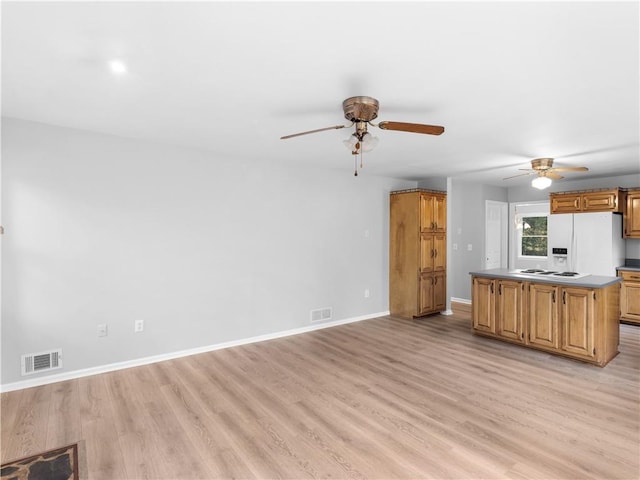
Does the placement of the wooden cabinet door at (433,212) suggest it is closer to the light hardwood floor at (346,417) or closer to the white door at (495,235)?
the white door at (495,235)

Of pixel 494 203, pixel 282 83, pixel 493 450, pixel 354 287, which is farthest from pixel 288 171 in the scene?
pixel 494 203

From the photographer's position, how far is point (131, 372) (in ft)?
11.5

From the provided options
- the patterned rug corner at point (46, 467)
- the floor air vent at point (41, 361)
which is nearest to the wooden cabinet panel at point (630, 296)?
the patterned rug corner at point (46, 467)

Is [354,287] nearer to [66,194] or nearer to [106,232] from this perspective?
[106,232]

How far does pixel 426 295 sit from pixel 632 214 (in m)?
3.49

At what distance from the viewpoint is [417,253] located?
5.54 metres

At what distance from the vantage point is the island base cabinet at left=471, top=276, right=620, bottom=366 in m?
3.65

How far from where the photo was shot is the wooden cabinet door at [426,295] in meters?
5.59

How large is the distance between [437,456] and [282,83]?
2.64 metres

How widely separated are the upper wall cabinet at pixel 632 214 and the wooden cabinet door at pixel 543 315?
2.89 meters

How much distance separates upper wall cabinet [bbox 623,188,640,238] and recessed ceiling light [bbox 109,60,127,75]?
23.0 feet

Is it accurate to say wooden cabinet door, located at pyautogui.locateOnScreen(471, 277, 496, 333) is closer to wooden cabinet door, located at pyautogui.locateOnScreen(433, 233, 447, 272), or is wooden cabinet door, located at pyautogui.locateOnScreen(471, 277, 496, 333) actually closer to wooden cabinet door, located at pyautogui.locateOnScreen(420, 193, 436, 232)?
wooden cabinet door, located at pyautogui.locateOnScreen(433, 233, 447, 272)

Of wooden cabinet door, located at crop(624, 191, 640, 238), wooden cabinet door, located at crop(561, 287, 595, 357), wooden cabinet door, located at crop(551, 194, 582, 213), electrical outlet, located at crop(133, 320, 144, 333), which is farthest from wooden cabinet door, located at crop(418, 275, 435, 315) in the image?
electrical outlet, located at crop(133, 320, 144, 333)

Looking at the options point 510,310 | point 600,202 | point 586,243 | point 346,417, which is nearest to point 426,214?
point 510,310
